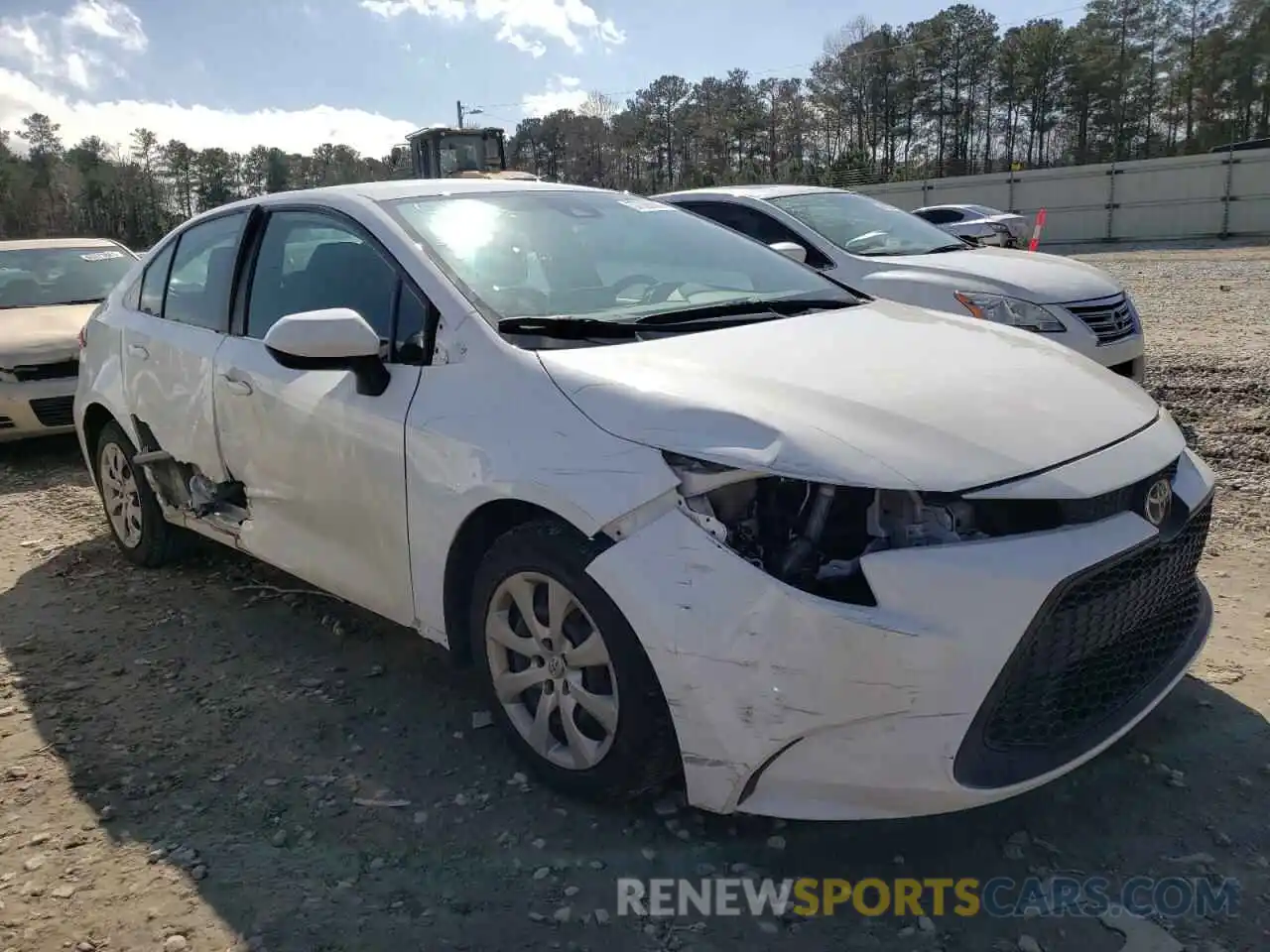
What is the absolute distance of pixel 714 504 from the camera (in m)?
2.35

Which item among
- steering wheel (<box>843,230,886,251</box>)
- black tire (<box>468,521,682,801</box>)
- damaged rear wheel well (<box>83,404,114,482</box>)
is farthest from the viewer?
steering wheel (<box>843,230,886,251</box>)

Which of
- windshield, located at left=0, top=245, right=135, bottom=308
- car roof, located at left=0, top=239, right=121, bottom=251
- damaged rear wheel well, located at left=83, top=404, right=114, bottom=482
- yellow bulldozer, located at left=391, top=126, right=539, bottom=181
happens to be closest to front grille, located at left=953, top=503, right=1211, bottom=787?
damaged rear wheel well, located at left=83, top=404, right=114, bottom=482

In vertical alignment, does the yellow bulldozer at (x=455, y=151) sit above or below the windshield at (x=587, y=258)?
above

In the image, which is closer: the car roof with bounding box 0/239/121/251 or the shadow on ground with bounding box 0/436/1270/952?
the shadow on ground with bounding box 0/436/1270/952

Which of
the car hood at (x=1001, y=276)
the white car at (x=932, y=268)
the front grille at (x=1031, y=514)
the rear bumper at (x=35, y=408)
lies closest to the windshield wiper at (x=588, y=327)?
the front grille at (x=1031, y=514)

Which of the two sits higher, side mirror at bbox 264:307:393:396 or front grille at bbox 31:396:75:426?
side mirror at bbox 264:307:393:396

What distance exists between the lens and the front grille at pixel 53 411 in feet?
23.2

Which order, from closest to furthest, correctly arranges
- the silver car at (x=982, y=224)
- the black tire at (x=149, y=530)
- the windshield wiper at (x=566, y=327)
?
the windshield wiper at (x=566, y=327) < the black tire at (x=149, y=530) < the silver car at (x=982, y=224)

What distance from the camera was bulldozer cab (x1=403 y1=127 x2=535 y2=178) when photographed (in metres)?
22.5

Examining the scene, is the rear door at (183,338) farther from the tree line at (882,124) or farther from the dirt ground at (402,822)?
the tree line at (882,124)

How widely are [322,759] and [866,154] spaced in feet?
202

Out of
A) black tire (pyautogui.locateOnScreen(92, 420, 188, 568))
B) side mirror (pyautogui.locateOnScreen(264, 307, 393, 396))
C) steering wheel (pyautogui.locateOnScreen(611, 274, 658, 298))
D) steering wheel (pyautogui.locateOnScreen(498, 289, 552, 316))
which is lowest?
black tire (pyautogui.locateOnScreen(92, 420, 188, 568))

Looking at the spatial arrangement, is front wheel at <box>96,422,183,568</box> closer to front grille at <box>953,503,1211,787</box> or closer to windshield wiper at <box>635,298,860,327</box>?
windshield wiper at <box>635,298,860,327</box>

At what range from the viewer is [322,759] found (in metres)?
3.06
